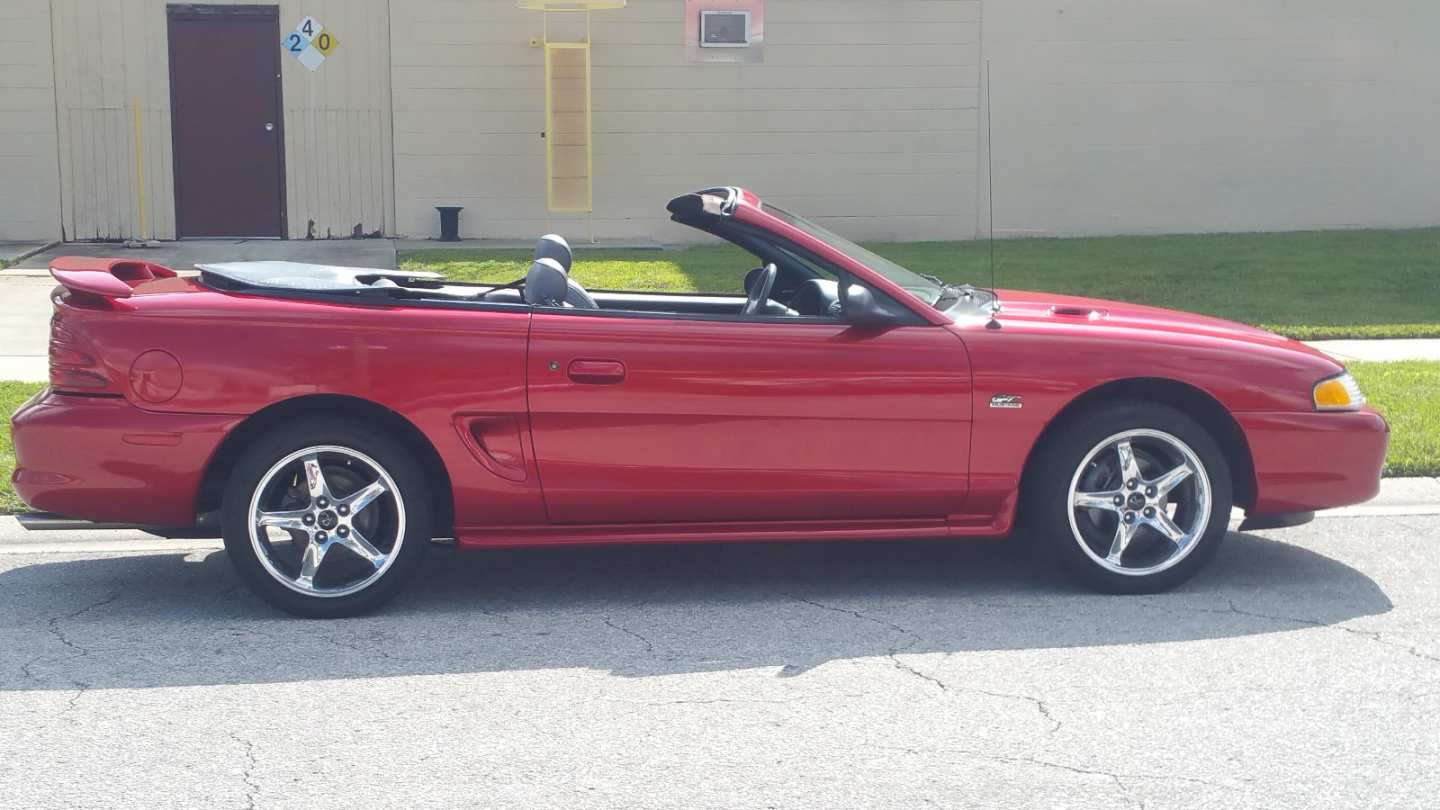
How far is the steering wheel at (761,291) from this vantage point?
5953 millimetres

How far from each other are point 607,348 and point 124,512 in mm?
1730

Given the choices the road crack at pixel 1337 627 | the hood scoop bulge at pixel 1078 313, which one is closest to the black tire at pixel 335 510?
the hood scoop bulge at pixel 1078 313

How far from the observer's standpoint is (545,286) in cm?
582

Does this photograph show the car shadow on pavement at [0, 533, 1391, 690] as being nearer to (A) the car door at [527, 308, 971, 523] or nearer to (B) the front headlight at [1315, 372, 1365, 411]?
(A) the car door at [527, 308, 971, 523]

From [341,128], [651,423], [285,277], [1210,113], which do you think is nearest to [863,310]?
[651,423]

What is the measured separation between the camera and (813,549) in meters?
6.74

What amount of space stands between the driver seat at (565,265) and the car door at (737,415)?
8.1 inches

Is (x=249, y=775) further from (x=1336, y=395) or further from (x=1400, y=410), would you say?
(x=1400, y=410)

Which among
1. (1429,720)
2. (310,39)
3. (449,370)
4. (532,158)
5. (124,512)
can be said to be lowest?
(1429,720)

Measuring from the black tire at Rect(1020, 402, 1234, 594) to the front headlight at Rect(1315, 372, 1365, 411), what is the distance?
1.39ft

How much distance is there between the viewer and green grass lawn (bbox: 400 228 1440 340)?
13273 mm

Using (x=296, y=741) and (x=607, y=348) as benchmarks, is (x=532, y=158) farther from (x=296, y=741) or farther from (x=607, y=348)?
(x=296, y=741)

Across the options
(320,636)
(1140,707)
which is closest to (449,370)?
(320,636)

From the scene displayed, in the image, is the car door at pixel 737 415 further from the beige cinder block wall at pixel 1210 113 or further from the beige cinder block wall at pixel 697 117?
the beige cinder block wall at pixel 1210 113
